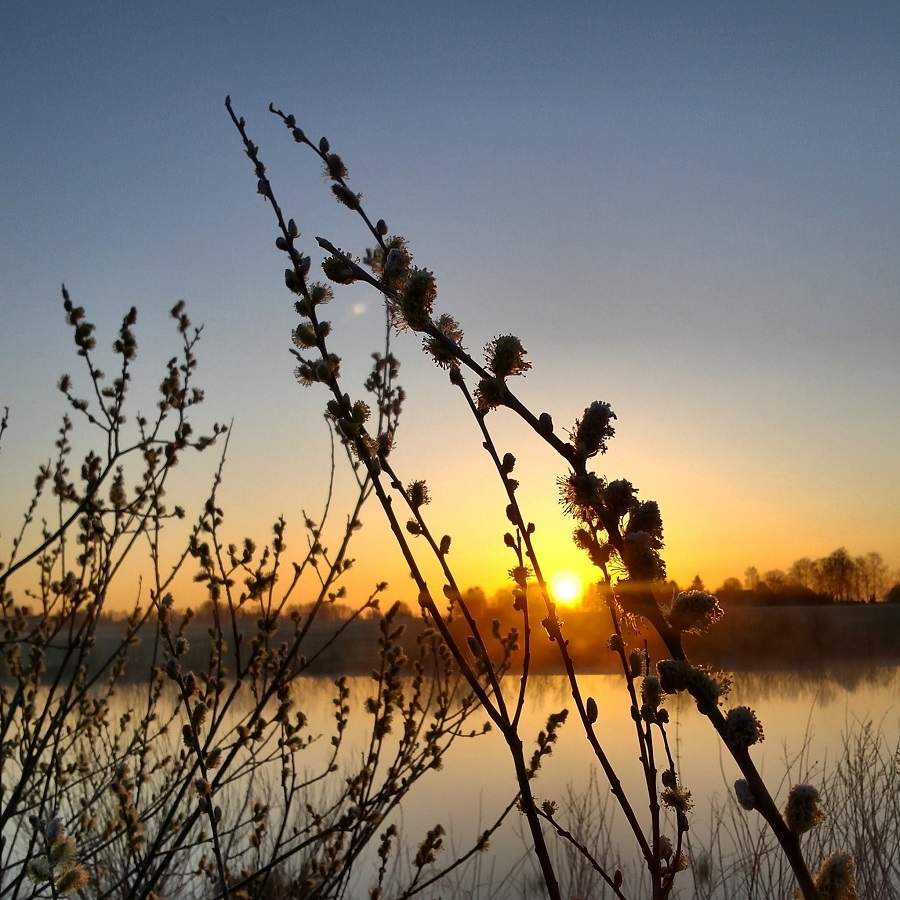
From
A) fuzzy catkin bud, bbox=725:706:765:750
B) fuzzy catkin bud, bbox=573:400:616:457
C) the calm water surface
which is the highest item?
fuzzy catkin bud, bbox=573:400:616:457

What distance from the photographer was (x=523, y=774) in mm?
955

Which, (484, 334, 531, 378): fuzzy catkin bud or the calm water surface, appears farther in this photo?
the calm water surface

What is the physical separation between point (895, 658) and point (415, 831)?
1612cm

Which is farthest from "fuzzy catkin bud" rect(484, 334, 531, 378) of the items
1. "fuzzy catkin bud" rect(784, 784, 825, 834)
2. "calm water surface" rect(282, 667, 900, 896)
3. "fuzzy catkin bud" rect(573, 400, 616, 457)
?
"calm water surface" rect(282, 667, 900, 896)

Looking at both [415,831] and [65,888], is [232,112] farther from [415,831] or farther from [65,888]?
[415,831]

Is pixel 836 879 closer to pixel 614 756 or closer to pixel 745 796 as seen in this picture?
pixel 745 796

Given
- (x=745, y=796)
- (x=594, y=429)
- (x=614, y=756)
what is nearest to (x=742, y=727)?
(x=745, y=796)

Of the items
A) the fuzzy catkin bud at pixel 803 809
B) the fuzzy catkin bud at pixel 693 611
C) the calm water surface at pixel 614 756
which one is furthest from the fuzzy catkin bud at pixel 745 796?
the calm water surface at pixel 614 756

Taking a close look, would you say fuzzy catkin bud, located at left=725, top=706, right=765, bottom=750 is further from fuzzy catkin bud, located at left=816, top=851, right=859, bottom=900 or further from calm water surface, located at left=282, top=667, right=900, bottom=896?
calm water surface, located at left=282, top=667, right=900, bottom=896

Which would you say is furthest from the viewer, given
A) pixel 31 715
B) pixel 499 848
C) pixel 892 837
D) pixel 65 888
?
pixel 499 848

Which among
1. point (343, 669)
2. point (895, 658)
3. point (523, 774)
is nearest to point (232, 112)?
point (523, 774)

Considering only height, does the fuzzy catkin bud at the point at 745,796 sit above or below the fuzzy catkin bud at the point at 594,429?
below

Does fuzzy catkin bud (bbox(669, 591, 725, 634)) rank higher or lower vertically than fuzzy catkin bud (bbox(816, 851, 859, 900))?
higher

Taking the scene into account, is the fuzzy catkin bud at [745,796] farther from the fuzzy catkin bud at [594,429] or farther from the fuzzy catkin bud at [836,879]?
the fuzzy catkin bud at [594,429]
